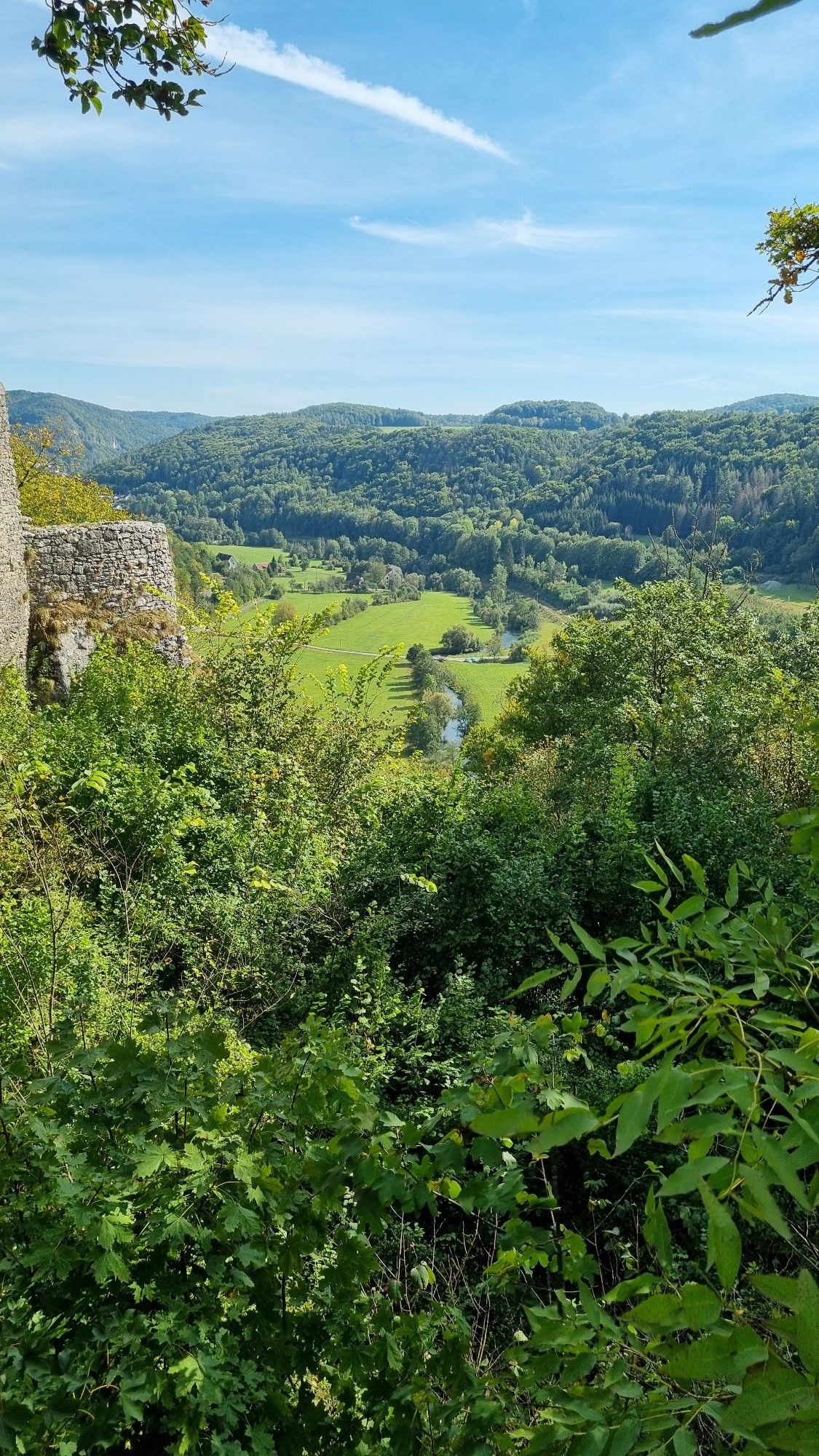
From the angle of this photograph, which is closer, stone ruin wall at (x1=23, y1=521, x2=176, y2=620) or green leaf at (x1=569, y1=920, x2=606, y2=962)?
green leaf at (x1=569, y1=920, x2=606, y2=962)

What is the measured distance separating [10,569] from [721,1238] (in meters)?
10.8

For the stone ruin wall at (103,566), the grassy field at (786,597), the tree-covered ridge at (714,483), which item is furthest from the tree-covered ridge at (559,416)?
the stone ruin wall at (103,566)

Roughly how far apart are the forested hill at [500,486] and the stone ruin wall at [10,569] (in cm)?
1599

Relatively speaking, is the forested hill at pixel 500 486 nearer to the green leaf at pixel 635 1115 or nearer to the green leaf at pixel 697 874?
the green leaf at pixel 697 874

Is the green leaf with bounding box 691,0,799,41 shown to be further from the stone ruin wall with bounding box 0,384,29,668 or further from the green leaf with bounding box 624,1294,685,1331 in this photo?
the stone ruin wall with bounding box 0,384,29,668

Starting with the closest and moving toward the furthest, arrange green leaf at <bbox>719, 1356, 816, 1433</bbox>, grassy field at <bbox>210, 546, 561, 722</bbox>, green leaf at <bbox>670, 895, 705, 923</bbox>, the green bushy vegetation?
green leaf at <bbox>719, 1356, 816, 1433</bbox> → the green bushy vegetation → green leaf at <bbox>670, 895, 705, 923</bbox> → grassy field at <bbox>210, 546, 561, 722</bbox>

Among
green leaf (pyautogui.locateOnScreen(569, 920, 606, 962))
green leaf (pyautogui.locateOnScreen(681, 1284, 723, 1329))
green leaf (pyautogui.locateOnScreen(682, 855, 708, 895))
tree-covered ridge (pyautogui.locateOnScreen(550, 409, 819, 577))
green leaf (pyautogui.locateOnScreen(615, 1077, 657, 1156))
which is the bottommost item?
green leaf (pyautogui.locateOnScreen(681, 1284, 723, 1329))

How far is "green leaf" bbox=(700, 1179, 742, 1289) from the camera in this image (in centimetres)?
71

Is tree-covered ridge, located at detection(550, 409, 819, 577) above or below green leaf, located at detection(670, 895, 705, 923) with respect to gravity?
above

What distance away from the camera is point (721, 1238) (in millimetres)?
739

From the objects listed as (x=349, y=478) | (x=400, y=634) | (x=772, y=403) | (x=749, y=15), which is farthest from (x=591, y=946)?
(x=349, y=478)

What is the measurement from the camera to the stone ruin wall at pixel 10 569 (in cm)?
950

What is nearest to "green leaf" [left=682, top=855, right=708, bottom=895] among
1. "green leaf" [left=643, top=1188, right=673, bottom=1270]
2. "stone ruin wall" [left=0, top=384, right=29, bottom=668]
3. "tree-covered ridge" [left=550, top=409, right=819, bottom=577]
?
"green leaf" [left=643, top=1188, right=673, bottom=1270]

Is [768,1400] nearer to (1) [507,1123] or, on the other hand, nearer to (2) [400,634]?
(1) [507,1123]
